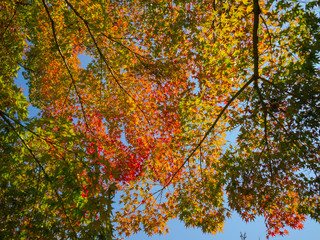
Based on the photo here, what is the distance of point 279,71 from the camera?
215 inches

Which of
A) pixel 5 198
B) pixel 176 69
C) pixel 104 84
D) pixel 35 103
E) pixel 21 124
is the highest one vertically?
pixel 35 103

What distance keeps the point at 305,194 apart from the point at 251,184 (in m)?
1.23

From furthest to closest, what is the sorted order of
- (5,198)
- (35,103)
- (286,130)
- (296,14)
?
(35,103), (286,130), (296,14), (5,198)

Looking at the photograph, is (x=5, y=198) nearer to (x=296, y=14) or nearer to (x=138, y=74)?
(x=138, y=74)

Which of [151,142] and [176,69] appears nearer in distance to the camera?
[176,69]

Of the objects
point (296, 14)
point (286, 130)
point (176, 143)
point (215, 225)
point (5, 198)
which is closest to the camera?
point (5, 198)

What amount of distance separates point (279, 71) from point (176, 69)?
3.15 m

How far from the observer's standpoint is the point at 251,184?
5.57 m

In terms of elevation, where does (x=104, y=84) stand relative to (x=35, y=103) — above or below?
below

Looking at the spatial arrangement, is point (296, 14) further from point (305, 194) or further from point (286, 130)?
point (305, 194)

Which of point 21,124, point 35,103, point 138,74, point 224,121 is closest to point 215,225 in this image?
point 224,121

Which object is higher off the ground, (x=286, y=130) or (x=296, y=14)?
(x=296, y=14)

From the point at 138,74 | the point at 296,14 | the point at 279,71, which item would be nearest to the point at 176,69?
the point at 138,74

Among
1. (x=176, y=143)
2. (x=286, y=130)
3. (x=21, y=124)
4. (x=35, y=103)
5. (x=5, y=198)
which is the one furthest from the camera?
(x=35, y=103)
